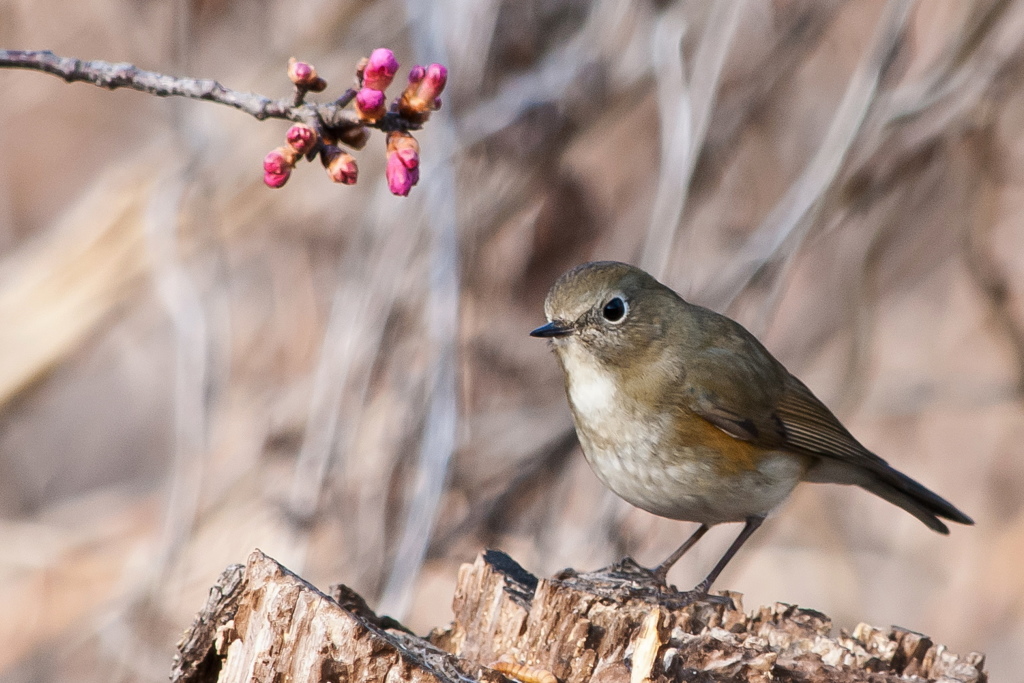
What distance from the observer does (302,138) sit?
6.20 ft

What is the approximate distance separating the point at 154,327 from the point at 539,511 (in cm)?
285

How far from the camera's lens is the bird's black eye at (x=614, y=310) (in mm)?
3471

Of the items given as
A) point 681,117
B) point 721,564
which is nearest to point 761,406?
point 721,564

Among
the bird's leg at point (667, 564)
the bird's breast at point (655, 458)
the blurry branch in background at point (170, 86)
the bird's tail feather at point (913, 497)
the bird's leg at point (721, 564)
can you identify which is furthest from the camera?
the bird's tail feather at point (913, 497)

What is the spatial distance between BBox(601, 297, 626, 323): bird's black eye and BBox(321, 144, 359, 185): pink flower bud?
165 centimetres

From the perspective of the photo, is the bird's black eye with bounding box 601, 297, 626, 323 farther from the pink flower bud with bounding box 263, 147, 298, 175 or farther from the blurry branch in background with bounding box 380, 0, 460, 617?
the pink flower bud with bounding box 263, 147, 298, 175

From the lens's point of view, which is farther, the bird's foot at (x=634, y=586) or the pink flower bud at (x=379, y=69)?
the bird's foot at (x=634, y=586)

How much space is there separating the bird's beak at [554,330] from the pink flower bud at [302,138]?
150cm

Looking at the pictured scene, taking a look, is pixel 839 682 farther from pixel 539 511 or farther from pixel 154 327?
pixel 154 327

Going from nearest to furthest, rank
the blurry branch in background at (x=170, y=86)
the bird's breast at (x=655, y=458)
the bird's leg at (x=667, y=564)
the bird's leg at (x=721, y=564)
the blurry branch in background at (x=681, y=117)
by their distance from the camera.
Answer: the blurry branch in background at (x=170, y=86), the bird's breast at (x=655, y=458), the bird's leg at (x=721, y=564), the bird's leg at (x=667, y=564), the blurry branch in background at (x=681, y=117)

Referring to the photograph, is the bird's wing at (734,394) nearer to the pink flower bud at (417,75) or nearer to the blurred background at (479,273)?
the blurred background at (479,273)

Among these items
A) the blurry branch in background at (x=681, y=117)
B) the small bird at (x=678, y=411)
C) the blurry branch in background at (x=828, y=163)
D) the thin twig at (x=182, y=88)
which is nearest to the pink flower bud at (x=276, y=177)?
the thin twig at (x=182, y=88)

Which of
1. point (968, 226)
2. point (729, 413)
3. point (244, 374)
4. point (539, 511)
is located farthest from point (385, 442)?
point (968, 226)

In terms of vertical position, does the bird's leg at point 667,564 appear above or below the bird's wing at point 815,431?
below
